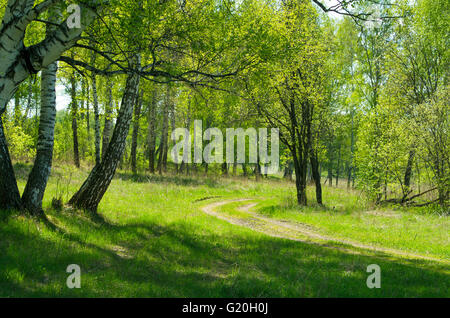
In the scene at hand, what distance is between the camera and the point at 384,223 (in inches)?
597

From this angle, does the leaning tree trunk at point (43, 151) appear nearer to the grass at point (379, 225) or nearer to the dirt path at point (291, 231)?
the dirt path at point (291, 231)

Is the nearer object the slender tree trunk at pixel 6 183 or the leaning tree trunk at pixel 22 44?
the leaning tree trunk at pixel 22 44

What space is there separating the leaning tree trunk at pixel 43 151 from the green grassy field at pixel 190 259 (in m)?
0.72

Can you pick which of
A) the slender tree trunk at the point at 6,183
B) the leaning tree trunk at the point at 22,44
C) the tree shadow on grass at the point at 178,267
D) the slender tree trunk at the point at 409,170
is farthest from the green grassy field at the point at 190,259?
the slender tree trunk at the point at 409,170

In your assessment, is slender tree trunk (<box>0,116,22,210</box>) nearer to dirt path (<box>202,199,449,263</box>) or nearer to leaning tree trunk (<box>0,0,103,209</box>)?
leaning tree trunk (<box>0,0,103,209</box>)

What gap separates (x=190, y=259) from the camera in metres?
7.74

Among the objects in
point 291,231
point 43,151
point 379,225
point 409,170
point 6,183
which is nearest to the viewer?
point 6,183

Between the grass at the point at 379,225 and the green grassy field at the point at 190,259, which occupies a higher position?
the green grassy field at the point at 190,259

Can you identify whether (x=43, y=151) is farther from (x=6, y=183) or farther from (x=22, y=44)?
(x=22, y=44)

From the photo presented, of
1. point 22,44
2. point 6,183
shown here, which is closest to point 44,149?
point 6,183

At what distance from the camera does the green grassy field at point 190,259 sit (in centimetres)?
528

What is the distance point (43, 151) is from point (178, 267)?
537 cm

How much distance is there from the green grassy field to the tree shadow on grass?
19mm
